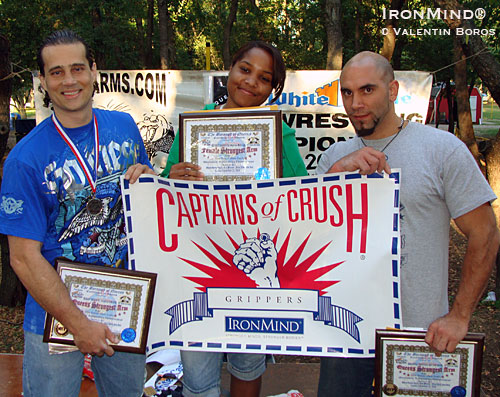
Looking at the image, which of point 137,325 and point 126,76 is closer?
point 137,325

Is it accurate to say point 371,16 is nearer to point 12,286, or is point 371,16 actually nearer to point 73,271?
point 12,286

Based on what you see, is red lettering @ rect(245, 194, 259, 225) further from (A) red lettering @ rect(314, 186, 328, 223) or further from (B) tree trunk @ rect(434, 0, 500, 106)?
(B) tree trunk @ rect(434, 0, 500, 106)

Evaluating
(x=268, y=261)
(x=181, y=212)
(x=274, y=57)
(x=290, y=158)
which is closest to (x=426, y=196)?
(x=290, y=158)

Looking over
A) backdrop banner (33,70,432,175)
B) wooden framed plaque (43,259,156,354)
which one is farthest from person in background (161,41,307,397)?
backdrop banner (33,70,432,175)

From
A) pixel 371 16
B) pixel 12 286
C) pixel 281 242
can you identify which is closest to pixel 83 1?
pixel 12 286

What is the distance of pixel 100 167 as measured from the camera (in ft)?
7.36

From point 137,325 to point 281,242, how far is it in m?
0.80

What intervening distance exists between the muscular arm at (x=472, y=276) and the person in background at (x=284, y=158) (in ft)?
2.85

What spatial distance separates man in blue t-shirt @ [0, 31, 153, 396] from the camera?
6.64 feet

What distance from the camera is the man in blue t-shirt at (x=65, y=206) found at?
2.03 meters

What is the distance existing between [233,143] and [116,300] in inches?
37.1

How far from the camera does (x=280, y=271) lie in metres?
2.31

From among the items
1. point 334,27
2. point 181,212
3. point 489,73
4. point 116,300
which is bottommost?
point 116,300

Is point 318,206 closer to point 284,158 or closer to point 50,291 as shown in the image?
point 284,158
